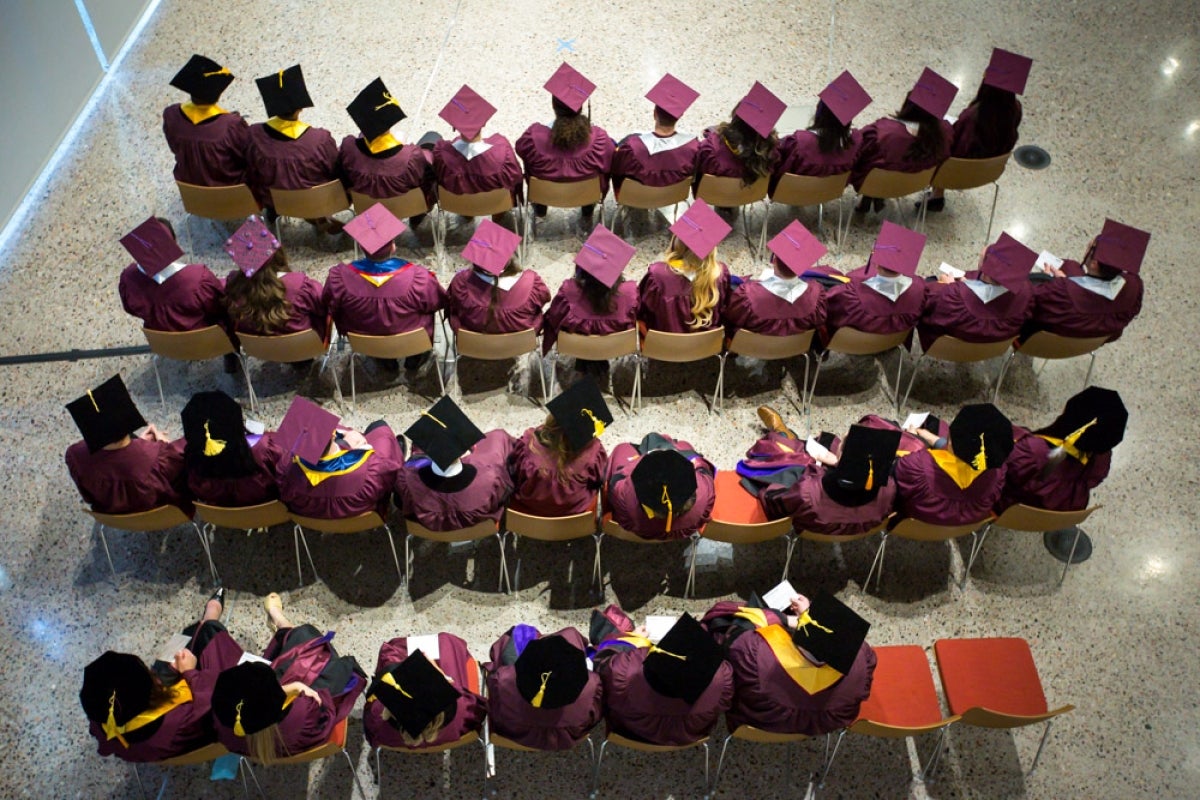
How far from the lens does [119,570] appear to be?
523cm

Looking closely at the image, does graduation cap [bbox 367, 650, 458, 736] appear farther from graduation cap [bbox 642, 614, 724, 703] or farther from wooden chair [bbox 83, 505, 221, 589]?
wooden chair [bbox 83, 505, 221, 589]

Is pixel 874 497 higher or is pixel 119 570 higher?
pixel 874 497

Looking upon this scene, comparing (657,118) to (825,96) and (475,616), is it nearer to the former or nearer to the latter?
(825,96)

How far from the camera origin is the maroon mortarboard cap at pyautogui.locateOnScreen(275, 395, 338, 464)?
4.59 meters

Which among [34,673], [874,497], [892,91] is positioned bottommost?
[34,673]

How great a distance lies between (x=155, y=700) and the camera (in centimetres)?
409

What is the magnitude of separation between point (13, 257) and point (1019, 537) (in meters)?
6.33


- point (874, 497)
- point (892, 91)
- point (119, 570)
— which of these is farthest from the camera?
point (892, 91)

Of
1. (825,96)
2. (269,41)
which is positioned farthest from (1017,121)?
(269,41)

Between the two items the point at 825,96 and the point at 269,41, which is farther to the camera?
the point at 269,41

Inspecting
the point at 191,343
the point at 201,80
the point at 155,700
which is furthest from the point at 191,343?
the point at 155,700

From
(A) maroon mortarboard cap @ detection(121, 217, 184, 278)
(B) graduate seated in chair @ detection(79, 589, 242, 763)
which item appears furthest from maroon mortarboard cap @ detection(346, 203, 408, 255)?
(B) graduate seated in chair @ detection(79, 589, 242, 763)

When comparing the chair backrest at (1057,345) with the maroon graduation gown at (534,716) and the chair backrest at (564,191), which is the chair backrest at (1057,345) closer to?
the chair backrest at (564,191)

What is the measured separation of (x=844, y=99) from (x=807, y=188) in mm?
562
